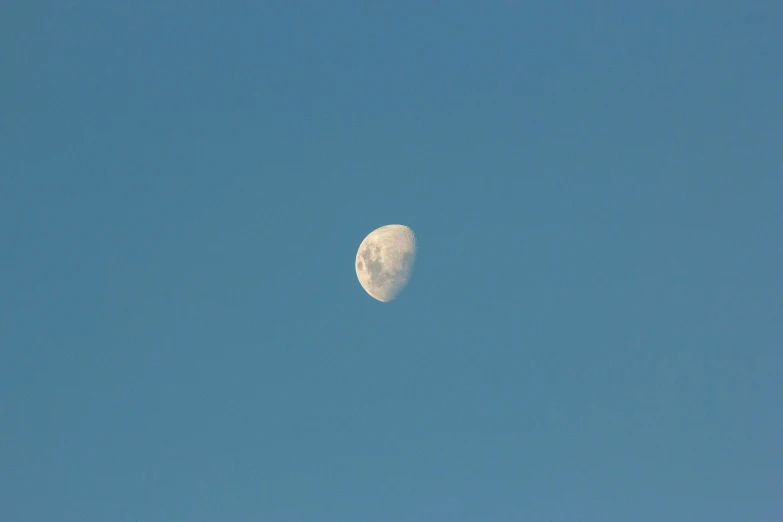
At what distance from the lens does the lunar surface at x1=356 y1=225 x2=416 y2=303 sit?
25.3 metres

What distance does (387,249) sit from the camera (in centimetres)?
2522

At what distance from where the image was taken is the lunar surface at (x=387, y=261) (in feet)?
83.1

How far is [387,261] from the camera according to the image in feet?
83.0

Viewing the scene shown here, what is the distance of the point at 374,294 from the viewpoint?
26.3 m

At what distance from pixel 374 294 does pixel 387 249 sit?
247cm
